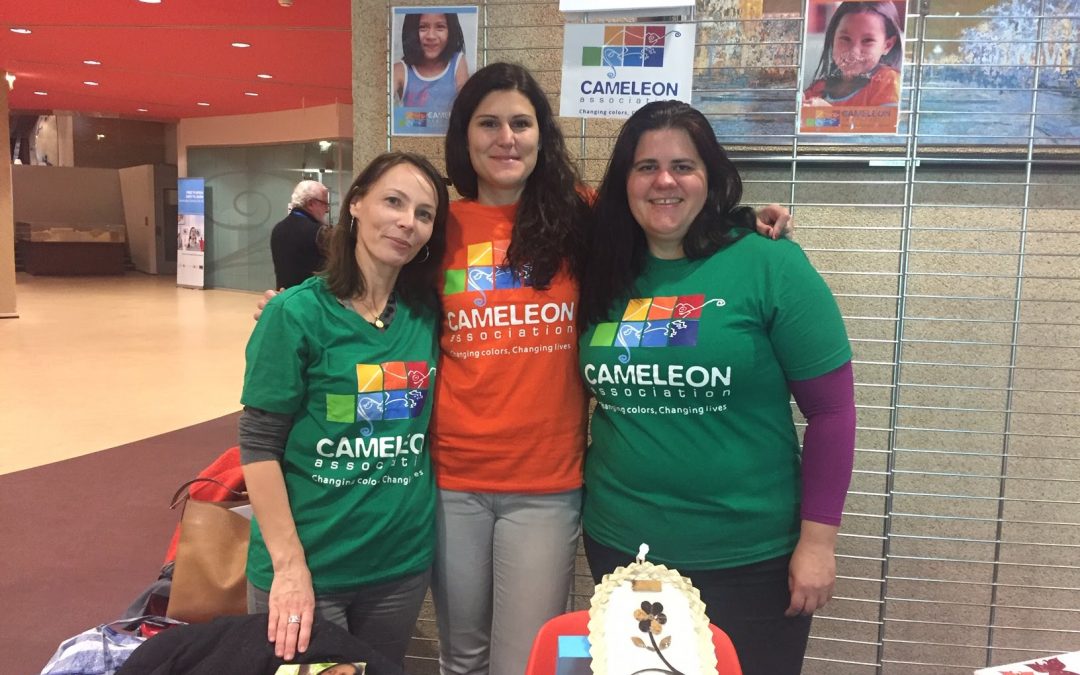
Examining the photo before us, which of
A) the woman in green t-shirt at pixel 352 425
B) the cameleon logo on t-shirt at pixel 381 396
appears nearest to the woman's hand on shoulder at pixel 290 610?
the woman in green t-shirt at pixel 352 425

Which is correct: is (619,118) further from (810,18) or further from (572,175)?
(810,18)

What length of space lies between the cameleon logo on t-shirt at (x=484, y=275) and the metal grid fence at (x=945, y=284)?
2.05 ft

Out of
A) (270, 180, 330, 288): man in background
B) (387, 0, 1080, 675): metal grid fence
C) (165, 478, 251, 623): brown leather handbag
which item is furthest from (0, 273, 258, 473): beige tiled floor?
(387, 0, 1080, 675): metal grid fence

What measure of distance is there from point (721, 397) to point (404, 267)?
708 millimetres

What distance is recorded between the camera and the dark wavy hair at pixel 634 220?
1392 millimetres

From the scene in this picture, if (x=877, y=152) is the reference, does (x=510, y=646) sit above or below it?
below

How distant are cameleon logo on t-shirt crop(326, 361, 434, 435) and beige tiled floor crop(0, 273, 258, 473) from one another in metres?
3.85

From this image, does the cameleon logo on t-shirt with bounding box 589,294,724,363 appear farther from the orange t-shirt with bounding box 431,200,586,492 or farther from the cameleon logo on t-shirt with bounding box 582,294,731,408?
the orange t-shirt with bounding box 431,200,586,492

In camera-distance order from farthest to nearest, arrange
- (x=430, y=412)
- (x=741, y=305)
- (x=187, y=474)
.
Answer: (x=187, y=474)
(x=430, y=412)
(x=741, y=305)

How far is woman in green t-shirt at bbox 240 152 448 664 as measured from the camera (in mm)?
1390

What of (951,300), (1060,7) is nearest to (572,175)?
(951,300)

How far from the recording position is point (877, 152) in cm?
201

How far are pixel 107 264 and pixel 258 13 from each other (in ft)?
43.5

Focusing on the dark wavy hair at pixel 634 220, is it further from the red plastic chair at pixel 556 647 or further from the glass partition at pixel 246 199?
the glass partition at pixel 246 199
